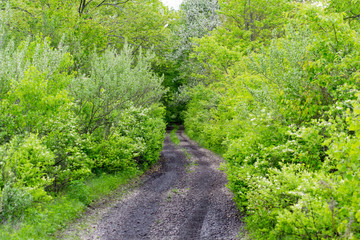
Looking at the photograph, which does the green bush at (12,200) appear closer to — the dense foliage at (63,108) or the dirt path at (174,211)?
the dense foliage at (63,108)

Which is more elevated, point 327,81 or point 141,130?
point 327,81

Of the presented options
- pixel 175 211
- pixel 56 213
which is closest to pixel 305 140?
pixel 175 211

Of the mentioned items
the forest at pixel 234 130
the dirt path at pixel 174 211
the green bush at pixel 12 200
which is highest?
the forest at pixel 234 130

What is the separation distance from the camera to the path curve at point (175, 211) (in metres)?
8.16

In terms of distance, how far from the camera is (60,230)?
7773mm

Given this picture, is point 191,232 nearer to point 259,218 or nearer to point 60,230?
point 259,218

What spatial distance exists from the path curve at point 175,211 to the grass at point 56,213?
Result: 95 centimetres

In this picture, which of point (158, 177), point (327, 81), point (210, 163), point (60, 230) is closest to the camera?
point (327, 81)

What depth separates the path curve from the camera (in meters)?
8.16

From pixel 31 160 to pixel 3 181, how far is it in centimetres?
76

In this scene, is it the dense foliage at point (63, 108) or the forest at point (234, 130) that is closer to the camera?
the forest at point (234, 130)

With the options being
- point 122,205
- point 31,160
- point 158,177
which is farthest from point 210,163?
point 31,160

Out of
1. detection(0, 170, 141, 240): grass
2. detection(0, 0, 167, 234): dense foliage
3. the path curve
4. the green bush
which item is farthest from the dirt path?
the green bush

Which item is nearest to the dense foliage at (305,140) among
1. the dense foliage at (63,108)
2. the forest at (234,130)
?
the forest at (234,130)
